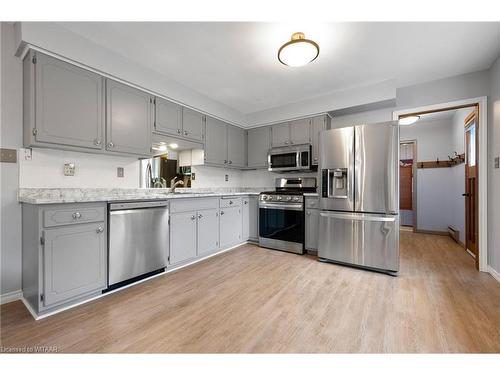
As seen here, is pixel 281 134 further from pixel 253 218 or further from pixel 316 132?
pixel 253 218

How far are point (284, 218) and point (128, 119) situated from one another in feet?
8.30

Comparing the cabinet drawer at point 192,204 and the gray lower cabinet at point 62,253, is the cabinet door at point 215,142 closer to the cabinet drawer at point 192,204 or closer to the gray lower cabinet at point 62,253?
the cabinet drawer at point 192,204

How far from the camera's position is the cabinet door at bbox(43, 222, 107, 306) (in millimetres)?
1677

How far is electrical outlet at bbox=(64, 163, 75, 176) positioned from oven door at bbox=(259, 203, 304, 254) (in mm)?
2559

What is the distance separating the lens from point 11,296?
1933 millimetres

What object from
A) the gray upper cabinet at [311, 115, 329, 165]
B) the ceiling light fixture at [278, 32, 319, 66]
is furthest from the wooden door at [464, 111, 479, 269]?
the ceiling light fixture at [278, 32, 319, 66]

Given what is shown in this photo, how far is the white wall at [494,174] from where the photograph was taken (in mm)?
2426

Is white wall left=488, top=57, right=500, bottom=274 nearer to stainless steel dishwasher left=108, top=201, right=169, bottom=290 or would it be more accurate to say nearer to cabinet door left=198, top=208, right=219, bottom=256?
cabinet door left=198, top=208, right=219, bottom=256

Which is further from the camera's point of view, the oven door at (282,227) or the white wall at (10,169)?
the oven door at (282,227)

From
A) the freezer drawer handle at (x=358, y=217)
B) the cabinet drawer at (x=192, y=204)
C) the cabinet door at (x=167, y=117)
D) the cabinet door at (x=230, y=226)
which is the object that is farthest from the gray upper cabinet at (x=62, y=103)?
the freezer drawer handle at (x=358, y=217)

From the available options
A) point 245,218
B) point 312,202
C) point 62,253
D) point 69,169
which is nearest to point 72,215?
point 62,253

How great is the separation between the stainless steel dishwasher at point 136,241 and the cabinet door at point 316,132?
243 centimetres

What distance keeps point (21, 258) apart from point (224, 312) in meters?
1.95
